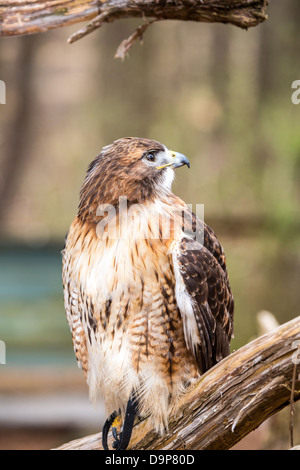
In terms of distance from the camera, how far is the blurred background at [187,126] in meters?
5.49

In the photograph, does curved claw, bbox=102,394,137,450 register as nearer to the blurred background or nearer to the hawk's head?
the hawk's head

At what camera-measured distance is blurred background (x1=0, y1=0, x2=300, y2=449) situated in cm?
549

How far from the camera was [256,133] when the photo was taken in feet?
18.3

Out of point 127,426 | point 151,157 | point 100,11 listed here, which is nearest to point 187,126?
point 100,11

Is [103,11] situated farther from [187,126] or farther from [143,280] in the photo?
[187,126]

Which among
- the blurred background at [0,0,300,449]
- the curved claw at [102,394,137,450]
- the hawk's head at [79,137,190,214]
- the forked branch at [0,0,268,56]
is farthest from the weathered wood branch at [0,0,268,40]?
the blurred background at [0,0,300,449]

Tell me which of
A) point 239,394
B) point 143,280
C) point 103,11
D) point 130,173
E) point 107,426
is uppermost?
point 103,11

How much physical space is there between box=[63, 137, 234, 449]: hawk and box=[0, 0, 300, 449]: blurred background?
3.22m

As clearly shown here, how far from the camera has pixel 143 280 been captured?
6.88 feet

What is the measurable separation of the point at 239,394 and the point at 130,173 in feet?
2.57

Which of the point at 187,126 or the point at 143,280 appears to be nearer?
the point at 143,280

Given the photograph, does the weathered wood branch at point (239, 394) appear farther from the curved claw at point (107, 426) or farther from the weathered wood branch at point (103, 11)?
the weathered wood branch at point (103, 11)

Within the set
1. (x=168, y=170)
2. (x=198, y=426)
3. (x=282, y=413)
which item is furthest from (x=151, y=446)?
(x=282, y=413)
